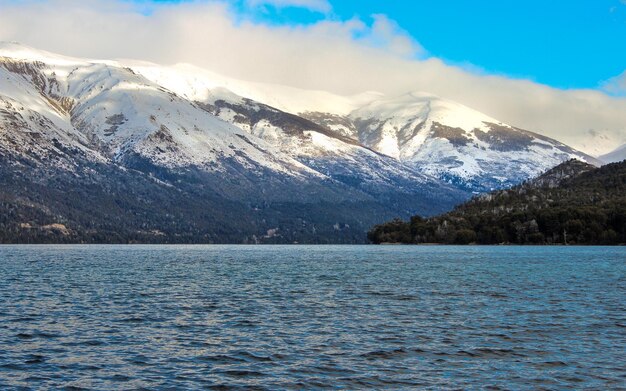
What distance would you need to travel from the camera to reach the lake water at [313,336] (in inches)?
2090

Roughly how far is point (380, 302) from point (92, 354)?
143ft

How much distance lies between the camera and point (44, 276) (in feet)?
484

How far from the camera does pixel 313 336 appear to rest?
6919 cm

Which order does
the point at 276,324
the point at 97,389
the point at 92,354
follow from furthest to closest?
1. the point at 276,324
2. the point at 92,354
3. the point at 97,389

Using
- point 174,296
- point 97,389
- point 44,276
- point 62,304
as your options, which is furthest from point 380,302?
point 44,276

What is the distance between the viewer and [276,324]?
7712cm

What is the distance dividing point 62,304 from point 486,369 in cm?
5645

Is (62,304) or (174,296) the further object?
(174,296)

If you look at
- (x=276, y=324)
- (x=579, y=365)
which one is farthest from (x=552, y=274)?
(x=579, y=365)

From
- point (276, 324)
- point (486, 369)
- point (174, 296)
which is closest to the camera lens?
point (486, 369)

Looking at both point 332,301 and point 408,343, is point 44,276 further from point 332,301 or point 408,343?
point 408,343

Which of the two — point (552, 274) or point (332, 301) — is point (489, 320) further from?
point (552, 274)

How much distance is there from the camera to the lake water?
53.1 metres

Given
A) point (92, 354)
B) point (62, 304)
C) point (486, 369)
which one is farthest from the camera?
point (62, 304)
